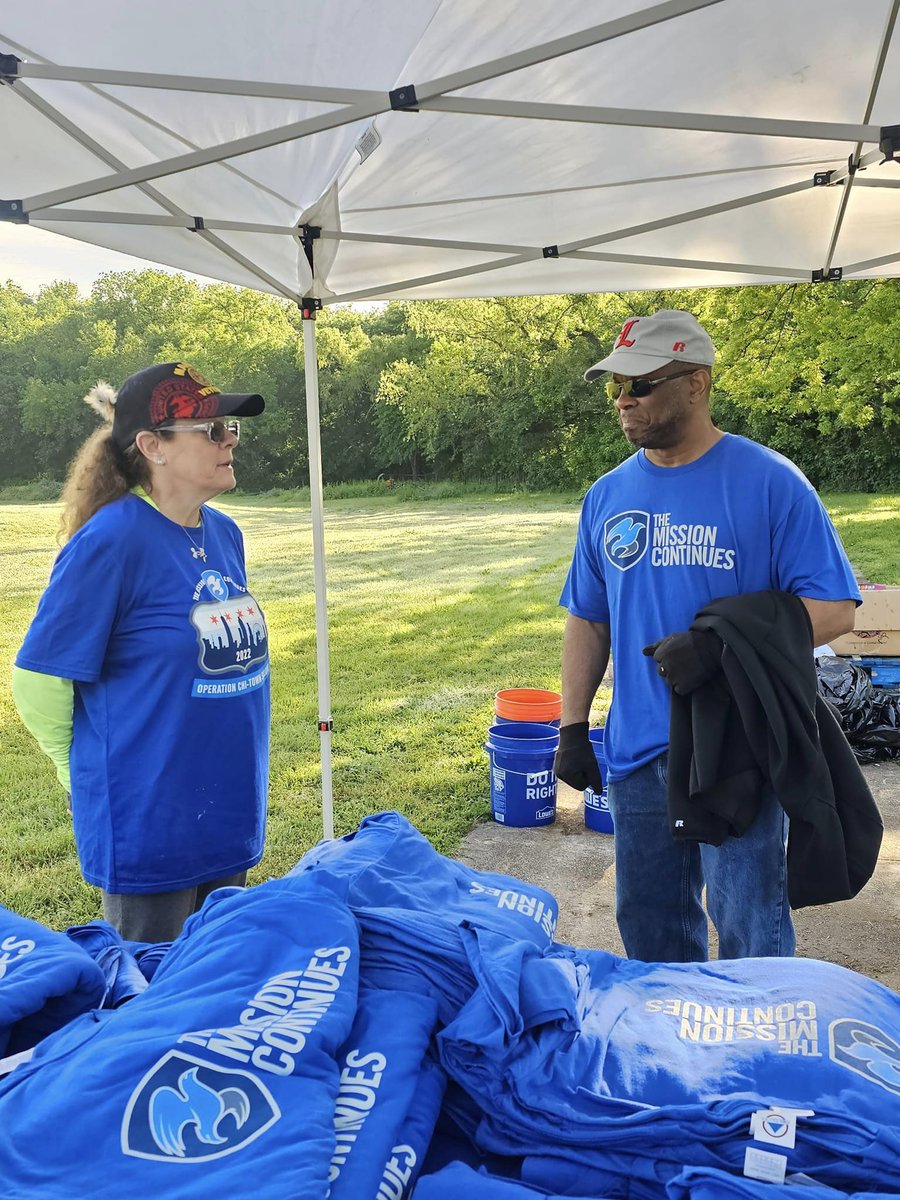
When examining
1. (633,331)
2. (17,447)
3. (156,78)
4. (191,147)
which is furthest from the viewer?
(17,447)

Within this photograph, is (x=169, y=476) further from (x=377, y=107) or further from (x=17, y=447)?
(x=17, y=447)

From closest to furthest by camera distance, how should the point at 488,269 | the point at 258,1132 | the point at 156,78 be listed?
the point at 258,1132, the point at 156,78, the point at 488,269

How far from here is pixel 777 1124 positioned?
3.66 ft

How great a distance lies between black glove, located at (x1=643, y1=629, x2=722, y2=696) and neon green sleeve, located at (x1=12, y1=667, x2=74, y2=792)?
143 cm

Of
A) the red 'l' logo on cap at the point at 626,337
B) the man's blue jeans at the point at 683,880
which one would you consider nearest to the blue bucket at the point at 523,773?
the man's blue jeans at the point at 683,880

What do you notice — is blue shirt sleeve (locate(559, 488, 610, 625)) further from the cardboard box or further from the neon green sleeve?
the cardboard box

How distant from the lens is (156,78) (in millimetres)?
2242

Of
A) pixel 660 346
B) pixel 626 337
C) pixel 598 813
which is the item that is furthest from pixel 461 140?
pixel 598 813

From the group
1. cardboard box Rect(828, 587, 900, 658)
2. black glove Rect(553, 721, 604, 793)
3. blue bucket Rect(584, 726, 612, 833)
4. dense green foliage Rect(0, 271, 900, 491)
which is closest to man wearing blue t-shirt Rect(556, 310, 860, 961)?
black glove Rect(553, 721, 604, 793)

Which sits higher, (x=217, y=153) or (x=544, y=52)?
(x=544, y=52)

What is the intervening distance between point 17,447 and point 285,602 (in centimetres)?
2277

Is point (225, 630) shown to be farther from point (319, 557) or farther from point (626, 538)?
point (319, 557)

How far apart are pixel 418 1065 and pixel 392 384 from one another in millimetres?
32921

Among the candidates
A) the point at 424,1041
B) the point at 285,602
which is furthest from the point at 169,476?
the point at 285,602
